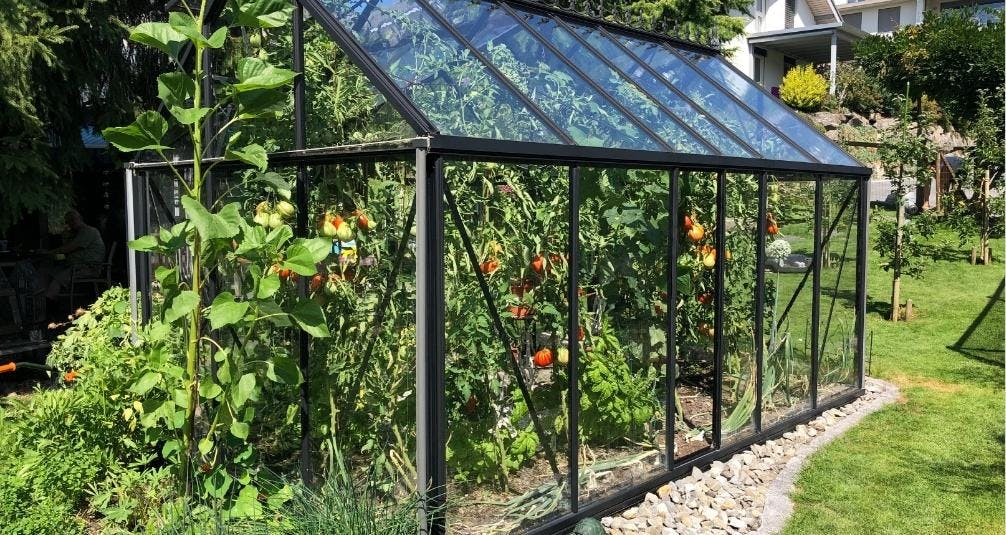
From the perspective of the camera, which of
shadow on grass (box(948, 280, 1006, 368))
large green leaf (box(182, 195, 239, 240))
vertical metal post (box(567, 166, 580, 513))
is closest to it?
large green leaf (box(182, 195, 239, 240))

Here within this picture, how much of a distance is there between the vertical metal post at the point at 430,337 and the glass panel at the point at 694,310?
202 centimetres

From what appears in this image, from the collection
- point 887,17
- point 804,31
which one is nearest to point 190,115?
point 804,31

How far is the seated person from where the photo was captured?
751cm

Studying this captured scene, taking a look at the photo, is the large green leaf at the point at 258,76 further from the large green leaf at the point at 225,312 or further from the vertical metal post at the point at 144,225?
the vertical metal post at the point at 144,225

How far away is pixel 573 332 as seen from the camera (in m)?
4.07

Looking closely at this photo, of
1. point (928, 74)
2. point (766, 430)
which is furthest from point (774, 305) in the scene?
point (928, 74)

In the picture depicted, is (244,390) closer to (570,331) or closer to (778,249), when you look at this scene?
(570,331)

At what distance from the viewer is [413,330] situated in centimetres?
362

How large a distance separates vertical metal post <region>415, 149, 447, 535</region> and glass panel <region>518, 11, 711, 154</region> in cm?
198

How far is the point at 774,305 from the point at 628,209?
1.86 meters

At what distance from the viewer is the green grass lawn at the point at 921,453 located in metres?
4.56

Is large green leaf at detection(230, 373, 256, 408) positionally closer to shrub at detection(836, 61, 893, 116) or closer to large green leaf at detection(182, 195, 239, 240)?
large green leaf at detection(182, 195, 239, 240)

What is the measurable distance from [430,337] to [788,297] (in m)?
3.49

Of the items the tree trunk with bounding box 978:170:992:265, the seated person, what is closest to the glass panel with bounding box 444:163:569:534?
the seated person
